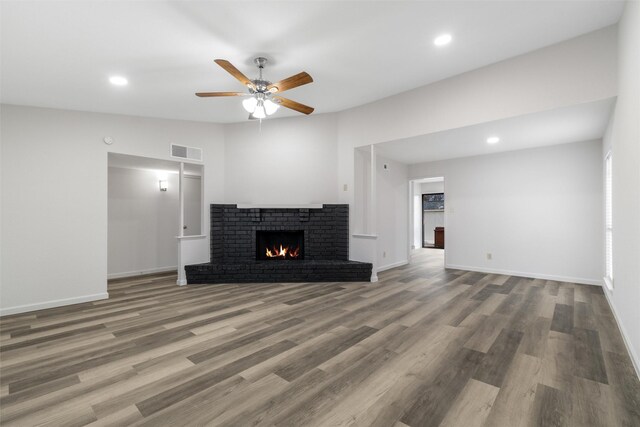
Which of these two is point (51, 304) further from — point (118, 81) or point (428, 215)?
point (428, 215)

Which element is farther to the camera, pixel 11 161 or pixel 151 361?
pixel 11 161

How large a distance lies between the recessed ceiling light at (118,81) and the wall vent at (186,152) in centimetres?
138

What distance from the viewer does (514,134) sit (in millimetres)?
4055

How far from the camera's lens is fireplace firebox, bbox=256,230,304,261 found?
17.5 ft

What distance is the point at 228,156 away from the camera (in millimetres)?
5320

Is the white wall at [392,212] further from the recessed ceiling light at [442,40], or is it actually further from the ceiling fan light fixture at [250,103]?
the ceiling fan light fixture at [250,103]

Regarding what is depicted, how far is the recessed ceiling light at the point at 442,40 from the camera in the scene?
282cm

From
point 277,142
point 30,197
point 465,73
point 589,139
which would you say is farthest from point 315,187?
point 589,139

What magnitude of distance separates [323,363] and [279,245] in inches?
137

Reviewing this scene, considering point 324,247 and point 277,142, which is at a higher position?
point 277,142

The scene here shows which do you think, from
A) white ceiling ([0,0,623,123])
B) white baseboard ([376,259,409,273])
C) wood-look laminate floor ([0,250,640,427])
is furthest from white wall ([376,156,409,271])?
white ceiling ([0,0,623,123])

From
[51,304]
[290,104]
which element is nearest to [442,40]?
→ [290,104]

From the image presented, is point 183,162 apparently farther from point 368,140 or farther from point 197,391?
point 197,391

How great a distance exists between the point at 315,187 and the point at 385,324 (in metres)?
3.03
